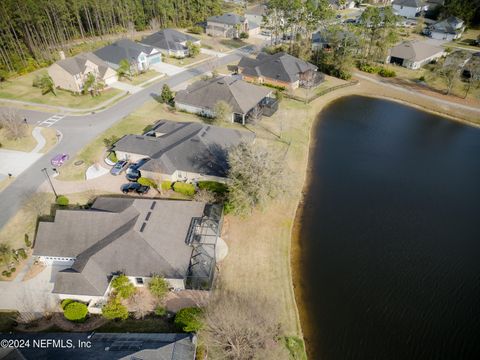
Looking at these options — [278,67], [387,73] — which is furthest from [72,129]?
[387,73]

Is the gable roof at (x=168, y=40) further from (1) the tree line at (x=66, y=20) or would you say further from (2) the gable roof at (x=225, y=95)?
(2) the gable roof at (x=225, y=95)

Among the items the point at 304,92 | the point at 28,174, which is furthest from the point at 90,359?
the point at 304,92

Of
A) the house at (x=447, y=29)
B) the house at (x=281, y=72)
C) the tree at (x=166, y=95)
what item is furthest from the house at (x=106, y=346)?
the house at (x=447, y=29)

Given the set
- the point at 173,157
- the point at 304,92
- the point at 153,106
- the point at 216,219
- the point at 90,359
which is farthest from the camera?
the point at 304,92

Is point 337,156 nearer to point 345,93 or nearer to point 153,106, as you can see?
point 345,93

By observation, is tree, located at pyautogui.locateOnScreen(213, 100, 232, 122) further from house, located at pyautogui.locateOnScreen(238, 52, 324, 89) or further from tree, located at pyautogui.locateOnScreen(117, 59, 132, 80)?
tree, located at pyautogui.locateOnScreen(117, 59, 132, 80)
